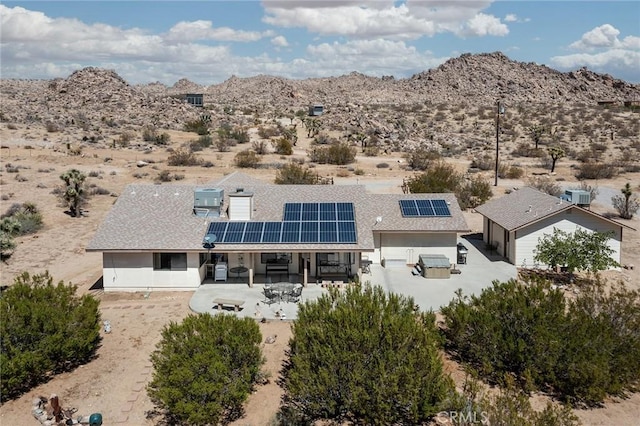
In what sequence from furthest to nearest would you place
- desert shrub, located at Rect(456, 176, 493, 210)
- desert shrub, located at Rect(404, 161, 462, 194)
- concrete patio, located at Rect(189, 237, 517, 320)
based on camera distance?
desert shrub, located at Rect(456, 176, 493, 210)
desert shrub, located at Rect(404, 161, 462, 194)
concrete patio, located at Rect(189, 237, 517, 320)

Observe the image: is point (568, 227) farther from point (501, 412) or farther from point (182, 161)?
point (182, 161)

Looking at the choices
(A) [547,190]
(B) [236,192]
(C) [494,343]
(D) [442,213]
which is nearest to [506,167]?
(A) [547,190]

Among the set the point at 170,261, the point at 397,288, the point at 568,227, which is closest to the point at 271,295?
the point at 170,261

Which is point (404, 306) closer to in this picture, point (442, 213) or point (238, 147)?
point (442, 213)

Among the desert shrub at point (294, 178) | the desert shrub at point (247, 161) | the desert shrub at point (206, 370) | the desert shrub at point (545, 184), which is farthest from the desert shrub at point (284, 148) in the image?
the desert shrub at point (206, 370)

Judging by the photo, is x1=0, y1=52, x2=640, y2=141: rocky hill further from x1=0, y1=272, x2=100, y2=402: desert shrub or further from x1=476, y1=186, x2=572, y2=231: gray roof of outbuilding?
x1=0, y1=272, x2=100, y2=402: desert shrub

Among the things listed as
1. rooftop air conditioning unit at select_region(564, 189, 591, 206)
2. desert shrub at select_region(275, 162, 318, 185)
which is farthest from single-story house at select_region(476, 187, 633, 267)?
desert shrub at select_region(275, 162, 318, 185)

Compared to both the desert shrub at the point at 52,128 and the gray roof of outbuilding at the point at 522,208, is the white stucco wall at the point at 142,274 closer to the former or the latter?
the gray roof of outbuilding at the point at 522,208
